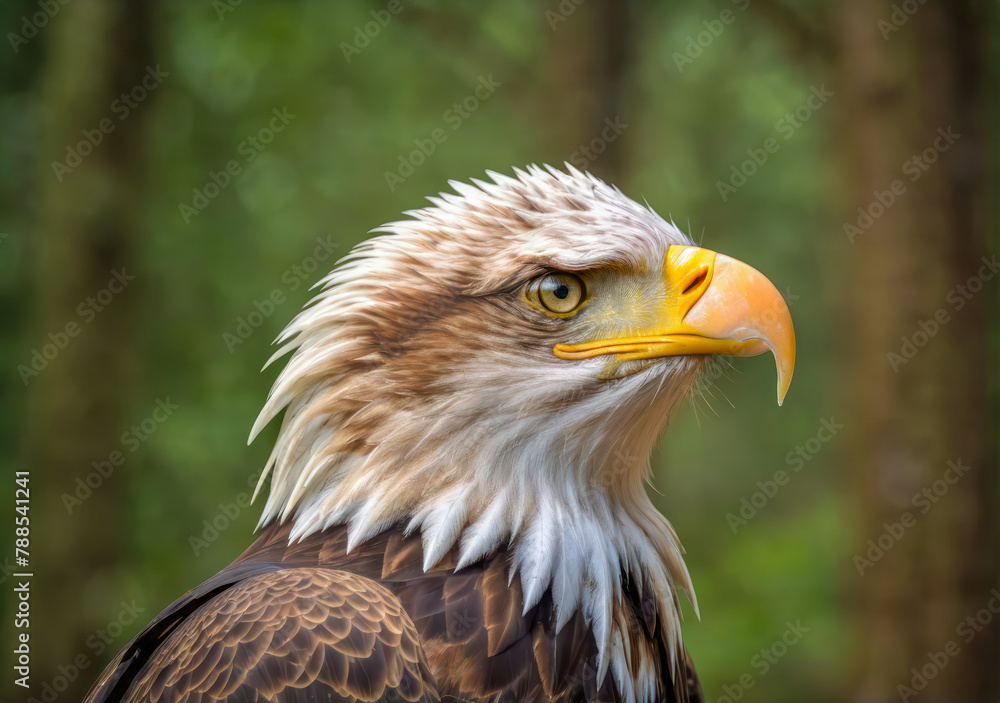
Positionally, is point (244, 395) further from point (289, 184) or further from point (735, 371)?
point (735, 371)

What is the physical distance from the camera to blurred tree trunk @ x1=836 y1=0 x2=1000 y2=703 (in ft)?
17.2

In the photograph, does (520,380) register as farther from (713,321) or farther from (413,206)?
(413,206)

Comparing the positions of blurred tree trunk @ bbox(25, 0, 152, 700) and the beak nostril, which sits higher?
the beak nostril

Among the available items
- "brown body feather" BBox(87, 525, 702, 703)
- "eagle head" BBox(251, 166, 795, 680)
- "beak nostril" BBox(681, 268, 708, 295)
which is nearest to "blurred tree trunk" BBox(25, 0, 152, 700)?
"brown body feather" BBox(87, 525, 702, 703)

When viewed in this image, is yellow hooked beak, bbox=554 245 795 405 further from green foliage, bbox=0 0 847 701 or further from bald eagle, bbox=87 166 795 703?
green foliage, bbox=0 0 847 701

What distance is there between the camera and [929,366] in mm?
5336

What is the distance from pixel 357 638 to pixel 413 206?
23.8 ft

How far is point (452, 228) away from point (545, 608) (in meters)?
1.14

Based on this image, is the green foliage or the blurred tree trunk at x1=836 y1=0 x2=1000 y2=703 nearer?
the blurred tree trunk at x1=836 y1=0 x2=1000 y2=703

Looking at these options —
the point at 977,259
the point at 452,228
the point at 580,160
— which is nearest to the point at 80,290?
the point at 580,160

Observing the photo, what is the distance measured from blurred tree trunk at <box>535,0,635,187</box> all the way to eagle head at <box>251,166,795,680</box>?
3868 millimetres

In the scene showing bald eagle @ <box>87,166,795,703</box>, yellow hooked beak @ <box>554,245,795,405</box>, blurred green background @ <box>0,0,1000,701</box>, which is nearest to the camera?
bald eagle @ <box>87,166,795,703</box>

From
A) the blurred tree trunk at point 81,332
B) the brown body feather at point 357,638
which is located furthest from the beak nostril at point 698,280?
the blurred tree trunk at point 81,332

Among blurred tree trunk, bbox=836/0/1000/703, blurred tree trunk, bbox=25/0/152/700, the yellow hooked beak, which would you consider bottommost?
blurred tree trunk, bbox=25/0/152/700
